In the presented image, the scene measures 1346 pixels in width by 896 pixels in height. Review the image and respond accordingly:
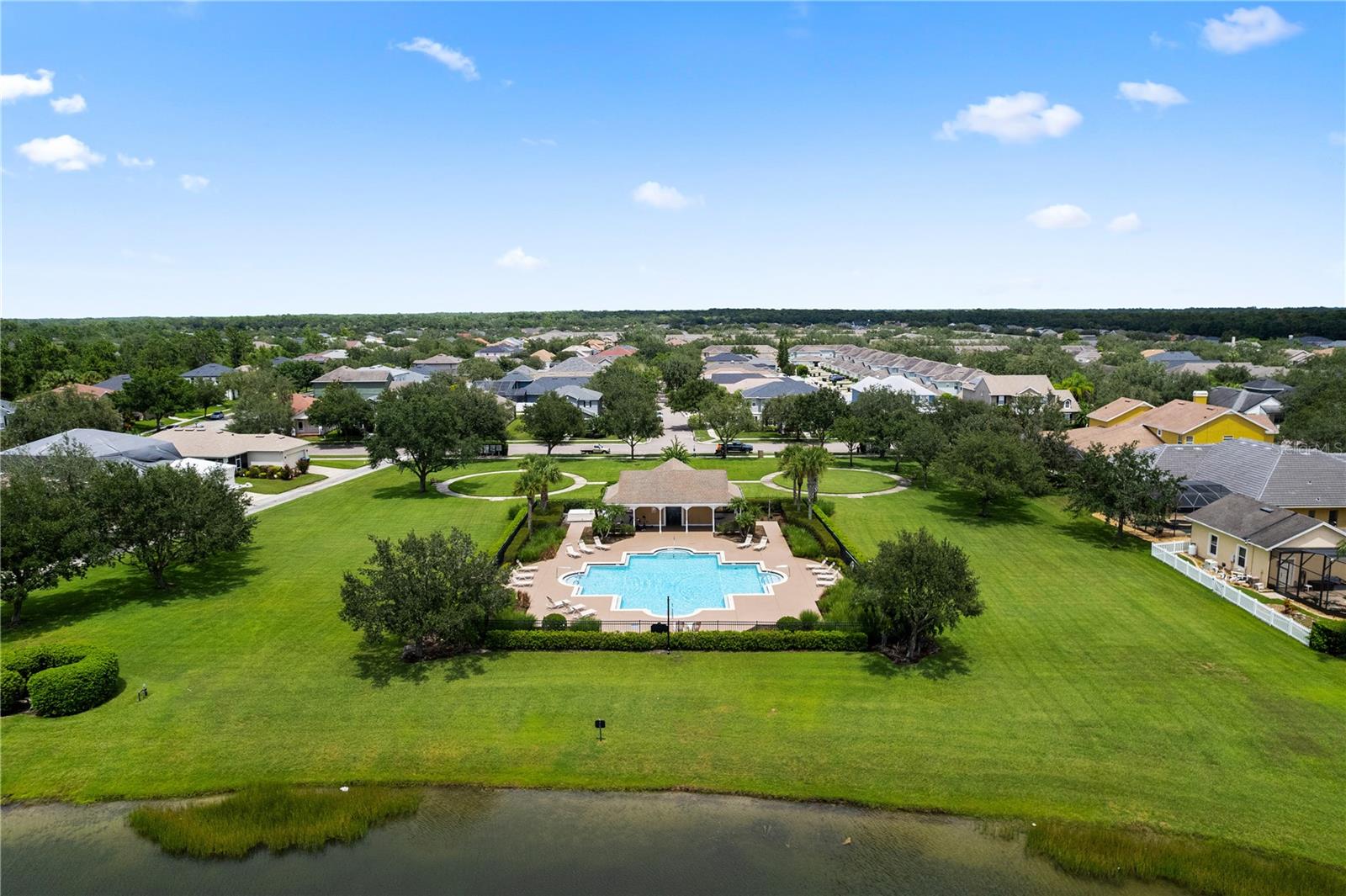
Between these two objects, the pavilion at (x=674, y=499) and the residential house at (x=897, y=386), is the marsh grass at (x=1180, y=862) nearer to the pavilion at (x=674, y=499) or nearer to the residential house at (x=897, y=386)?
the pavilion at (x=674, y=499)

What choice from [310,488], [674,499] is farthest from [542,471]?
[310,488]

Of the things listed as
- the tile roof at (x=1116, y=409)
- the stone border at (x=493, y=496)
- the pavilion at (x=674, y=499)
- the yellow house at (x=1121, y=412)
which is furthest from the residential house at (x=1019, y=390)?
the pavilion at (x=674, y=499)

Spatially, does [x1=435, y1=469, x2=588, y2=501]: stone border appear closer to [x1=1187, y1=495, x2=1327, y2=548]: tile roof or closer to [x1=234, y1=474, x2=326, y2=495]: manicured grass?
[x1=234, y1=474, x2=326, y2=495]: manicured grass

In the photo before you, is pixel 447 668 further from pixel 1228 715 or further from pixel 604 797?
pixel 1228 715

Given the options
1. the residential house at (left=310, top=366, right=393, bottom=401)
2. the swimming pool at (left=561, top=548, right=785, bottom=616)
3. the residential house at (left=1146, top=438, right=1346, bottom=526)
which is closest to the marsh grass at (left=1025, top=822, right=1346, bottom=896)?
the swimming pool at (left=561, top=548, right=785, bottom=616)

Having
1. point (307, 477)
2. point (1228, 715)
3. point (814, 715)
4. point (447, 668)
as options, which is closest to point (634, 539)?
point (447, 668)

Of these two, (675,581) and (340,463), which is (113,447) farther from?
(675,581)
